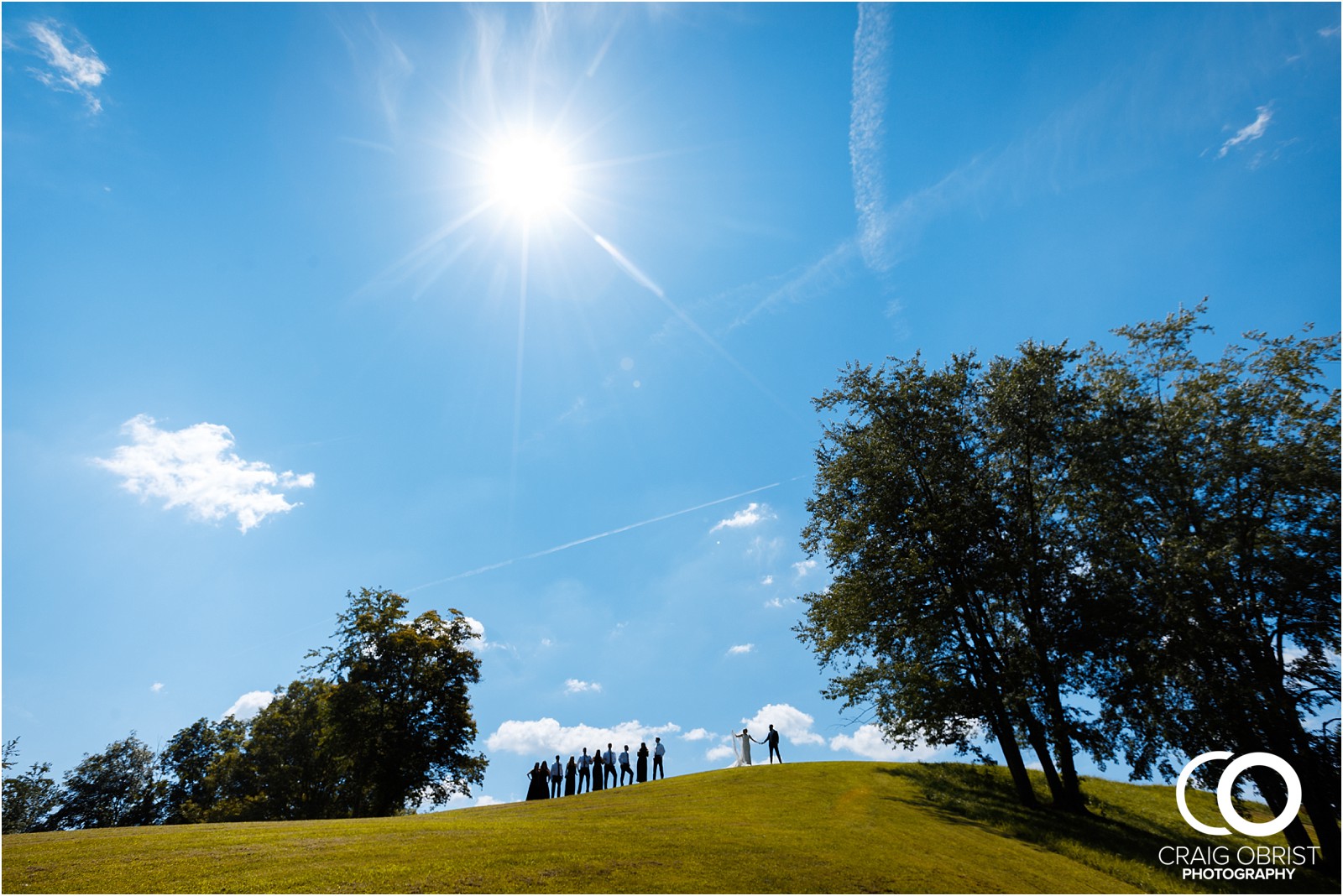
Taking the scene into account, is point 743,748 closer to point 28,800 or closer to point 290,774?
point 290,774

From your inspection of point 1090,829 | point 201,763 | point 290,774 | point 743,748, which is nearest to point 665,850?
point 1090,829

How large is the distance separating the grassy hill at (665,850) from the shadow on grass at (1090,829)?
0.09 metres

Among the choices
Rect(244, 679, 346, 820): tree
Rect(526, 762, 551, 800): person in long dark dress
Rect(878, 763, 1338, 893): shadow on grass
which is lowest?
Rect(878, 763, 1338, 893): shadow on grass

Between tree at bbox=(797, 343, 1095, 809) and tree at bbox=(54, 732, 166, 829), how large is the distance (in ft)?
270

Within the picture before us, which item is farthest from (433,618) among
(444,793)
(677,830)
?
(677,830)

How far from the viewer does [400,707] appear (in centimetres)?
4103

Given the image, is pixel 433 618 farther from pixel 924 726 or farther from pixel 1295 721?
pixel 1295 721

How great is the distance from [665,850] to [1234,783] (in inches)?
737

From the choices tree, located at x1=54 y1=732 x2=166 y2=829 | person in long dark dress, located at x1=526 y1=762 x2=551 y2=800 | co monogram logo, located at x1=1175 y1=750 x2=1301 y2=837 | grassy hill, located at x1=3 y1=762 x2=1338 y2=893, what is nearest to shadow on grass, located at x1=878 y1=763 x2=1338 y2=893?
grassy hill, located at x1=3 y1=762 x2=1338 y2=893

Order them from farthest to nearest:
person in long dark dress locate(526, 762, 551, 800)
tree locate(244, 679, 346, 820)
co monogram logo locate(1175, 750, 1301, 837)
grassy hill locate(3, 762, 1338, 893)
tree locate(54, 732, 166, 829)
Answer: tree locate(54, 732, 166, 829)
tree locate(244, 679, 346, 820)
person in long dark dress locate(526, 762, 551, 800)
co monogram logo locate(1175, 750, 1301, 837)
grassy hill locate(3, 762, 1338, 893)

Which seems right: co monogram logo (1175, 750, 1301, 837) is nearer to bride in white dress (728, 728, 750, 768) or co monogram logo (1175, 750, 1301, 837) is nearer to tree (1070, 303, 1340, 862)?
tree (1070, 303, 1340, 862)

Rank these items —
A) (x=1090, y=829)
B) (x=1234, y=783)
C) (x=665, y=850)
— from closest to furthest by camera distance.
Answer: (x=665, y=850) → (x=1234, y=783) → (x=1090, y=829)

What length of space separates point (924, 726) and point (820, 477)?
11.1m

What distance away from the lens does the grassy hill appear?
1196 centimetres
